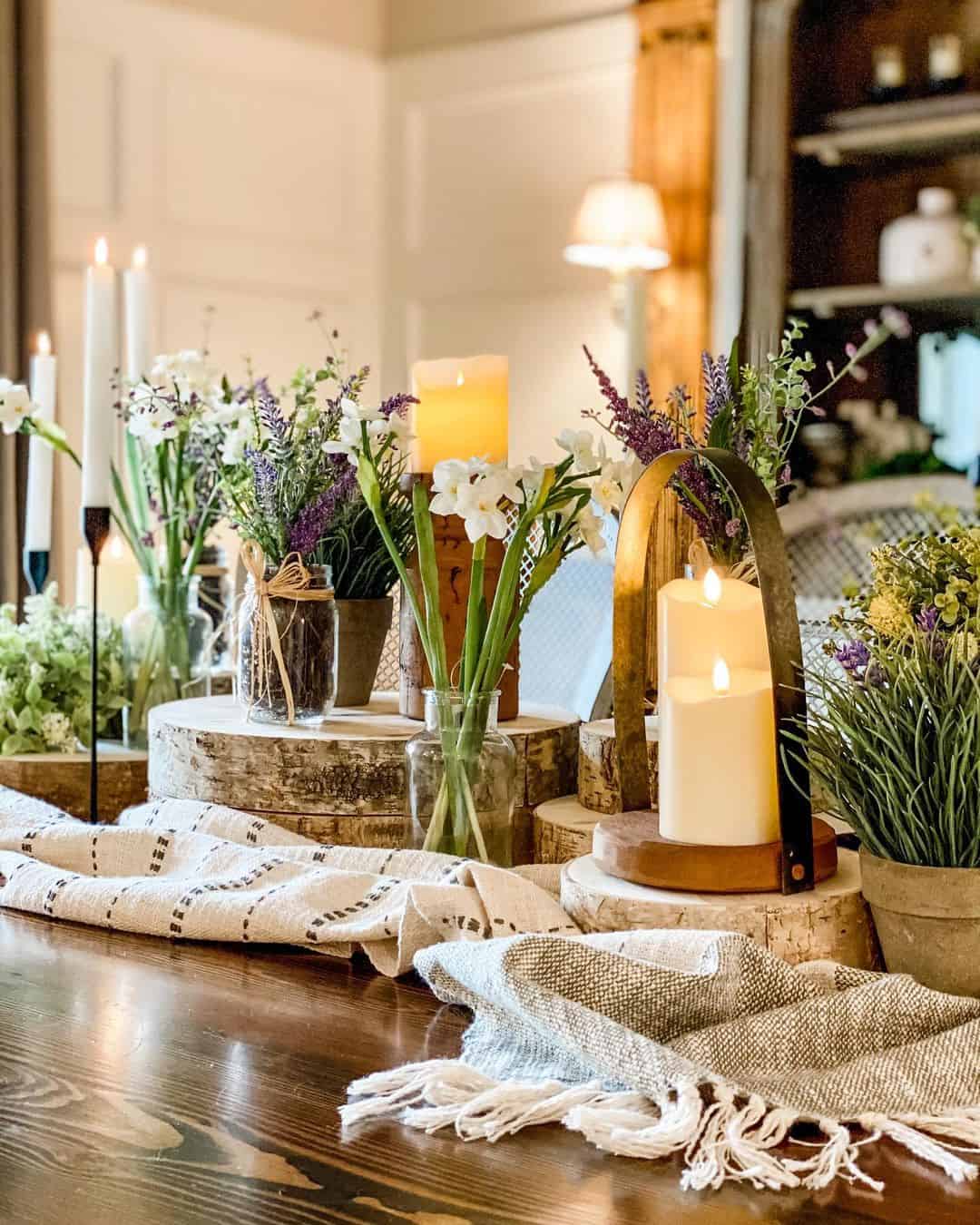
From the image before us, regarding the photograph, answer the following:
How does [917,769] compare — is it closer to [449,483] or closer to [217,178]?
[449,483]

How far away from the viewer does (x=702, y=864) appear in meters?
0.96

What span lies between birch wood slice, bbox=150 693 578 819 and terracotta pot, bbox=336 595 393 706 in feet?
0.31

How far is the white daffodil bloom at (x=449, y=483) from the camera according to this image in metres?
1.11

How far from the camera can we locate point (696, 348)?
4.21 m

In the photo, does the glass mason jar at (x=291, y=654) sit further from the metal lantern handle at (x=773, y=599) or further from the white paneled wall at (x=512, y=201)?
the white paneled wall at (x=512, y=201)

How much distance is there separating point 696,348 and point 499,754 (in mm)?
3200

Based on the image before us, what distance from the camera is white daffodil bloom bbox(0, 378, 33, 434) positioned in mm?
1536

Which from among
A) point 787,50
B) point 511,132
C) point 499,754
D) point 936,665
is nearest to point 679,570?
point 499,754

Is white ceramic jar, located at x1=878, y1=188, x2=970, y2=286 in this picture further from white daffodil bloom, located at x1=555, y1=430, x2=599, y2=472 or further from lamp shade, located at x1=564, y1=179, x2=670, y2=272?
white daffodil bloom, located at x1=555, y1=430, x2=599, y2=472

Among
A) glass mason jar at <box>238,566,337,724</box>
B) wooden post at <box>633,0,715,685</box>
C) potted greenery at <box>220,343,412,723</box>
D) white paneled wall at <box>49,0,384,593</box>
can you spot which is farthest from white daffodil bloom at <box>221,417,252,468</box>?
wooden post at <box>633,0,715,685</box>

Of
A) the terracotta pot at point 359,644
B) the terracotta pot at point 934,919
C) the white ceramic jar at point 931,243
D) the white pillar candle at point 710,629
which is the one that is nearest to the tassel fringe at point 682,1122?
the terracotta pot at point 934,919

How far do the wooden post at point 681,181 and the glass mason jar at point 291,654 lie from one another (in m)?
3.00

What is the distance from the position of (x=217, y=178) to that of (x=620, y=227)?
4.13ft

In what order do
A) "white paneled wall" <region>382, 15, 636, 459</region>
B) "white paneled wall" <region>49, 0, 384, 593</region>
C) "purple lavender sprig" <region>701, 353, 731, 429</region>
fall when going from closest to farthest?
"purple lavender sprig" <region>701, 353, 731, 429</region> < "white paneled wall" <region>49, 0, 384, 593</region> < "white paneled wall" <region>382, 15, 636, 459</region>
